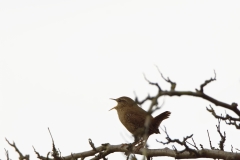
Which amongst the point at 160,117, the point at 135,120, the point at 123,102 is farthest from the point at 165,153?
the point at 123,102

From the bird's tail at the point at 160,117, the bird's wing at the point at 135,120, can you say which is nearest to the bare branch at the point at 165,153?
the bird's tail at the point at 160,117

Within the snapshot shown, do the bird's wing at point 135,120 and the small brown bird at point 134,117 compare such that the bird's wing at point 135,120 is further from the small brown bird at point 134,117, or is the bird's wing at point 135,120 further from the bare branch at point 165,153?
the bare branch at point 165,153

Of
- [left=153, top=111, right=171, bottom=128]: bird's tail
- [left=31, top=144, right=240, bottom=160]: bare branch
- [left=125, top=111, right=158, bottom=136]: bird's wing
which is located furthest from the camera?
[left=125, top=111, right=158, bottom=136]: bird's wing

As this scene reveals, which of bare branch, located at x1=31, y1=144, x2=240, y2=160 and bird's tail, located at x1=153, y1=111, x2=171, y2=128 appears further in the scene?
bird's tail, located at x1=153, y1=111, x2=171, y2=128

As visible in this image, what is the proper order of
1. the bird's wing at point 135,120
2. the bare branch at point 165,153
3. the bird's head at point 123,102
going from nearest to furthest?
the bare branch at point 165,153 < the bird's wing at point 135,120 < the bird's head at point 123,102

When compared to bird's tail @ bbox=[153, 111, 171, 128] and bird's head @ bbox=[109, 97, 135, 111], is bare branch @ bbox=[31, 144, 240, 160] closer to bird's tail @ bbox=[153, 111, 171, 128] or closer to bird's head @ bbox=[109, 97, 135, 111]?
bird's tail @ bbox=[153, 111, 171, 128]

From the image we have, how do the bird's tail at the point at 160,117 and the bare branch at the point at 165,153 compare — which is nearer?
the bare branch at the point at 165,153

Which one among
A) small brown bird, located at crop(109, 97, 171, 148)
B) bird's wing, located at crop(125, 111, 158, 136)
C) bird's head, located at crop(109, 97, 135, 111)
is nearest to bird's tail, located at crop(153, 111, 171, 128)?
small brown bird, located at crop(109, 97, 171, 148)

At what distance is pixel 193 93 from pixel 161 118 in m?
4.45

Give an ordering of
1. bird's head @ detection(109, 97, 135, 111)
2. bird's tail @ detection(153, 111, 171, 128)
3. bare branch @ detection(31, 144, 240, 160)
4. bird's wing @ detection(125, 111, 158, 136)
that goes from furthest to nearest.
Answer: bird's head @ detection(109, 97, 135, 111) → bird's wing @ detection(125, 111, 158, 136) → bird's tail @ detection(153, 111, 171, 128) → bare branch @ detection(31, 144, 240, 160)

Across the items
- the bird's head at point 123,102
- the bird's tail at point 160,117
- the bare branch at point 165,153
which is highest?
the bird's head at point 123,102

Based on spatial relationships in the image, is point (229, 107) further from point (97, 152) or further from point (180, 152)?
point (97, 152)

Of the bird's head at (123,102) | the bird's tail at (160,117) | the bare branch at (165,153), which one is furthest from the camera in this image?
the bird's head at (123,102)

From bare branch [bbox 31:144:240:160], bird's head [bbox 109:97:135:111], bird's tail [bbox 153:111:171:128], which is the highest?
bird's head [bbox 109:97:135:111]
